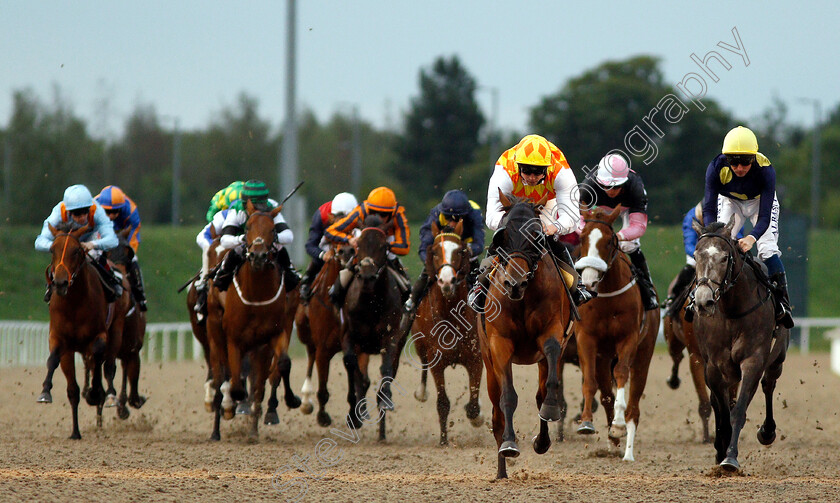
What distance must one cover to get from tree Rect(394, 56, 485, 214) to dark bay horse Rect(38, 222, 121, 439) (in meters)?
41.0

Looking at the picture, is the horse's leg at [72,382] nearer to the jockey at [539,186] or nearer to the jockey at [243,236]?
the jockey at [243,236]

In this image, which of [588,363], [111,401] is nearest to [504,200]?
[588,363]

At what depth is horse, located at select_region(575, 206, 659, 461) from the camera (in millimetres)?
9219

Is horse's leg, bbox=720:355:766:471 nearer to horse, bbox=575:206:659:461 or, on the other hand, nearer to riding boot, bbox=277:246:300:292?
horse, bbox=575:206:659:461

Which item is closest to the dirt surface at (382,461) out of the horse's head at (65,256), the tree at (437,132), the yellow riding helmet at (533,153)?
the horse's head at (65,256)

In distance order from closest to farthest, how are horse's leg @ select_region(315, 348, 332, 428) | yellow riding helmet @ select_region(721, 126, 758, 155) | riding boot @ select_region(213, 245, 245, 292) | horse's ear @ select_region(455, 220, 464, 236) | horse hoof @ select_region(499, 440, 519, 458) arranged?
1. horse hoof @ select_region(499, 440, 519, 458)
2. yellow riding helmet @ select_region(721, 126, 758, 155)
3. horse's ear @ select_region(455, 220, 464, 236)
4. riding boot @ select_region(213, 245, 245, 292)
5. horse's leg @ select_region(315, 348, 332, 428)

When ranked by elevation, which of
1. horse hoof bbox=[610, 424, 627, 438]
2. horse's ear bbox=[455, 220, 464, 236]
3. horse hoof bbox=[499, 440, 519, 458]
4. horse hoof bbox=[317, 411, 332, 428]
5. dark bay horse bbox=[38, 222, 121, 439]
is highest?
horse's ear bbox=[455, 220, 464, 236]

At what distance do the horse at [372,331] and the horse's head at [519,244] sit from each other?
312 centimetres

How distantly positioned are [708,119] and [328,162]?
89.6ft

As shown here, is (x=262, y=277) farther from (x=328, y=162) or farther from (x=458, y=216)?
(x=328, y=162)

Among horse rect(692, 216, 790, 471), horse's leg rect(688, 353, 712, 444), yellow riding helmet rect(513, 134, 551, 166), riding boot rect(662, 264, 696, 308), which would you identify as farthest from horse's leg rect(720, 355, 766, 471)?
horse's leg rect(688, 353, 712, 444)

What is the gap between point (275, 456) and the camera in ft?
30.8

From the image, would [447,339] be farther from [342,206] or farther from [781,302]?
[781,302]

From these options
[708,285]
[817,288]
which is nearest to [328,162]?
[817,288]
